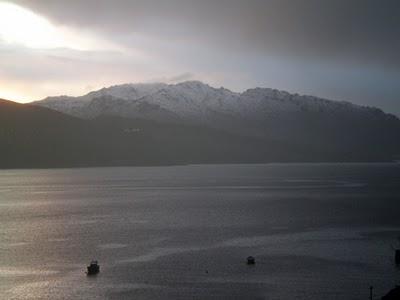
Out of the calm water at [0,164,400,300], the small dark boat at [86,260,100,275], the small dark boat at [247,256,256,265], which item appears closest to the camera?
the calm water at [0,164,400,300]

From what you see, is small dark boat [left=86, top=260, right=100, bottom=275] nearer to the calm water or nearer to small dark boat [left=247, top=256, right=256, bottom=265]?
the calm water

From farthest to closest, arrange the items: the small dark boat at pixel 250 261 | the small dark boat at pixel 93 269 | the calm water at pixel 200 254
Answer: the small dark boat at pixel 250 261 → the small dark boat at pixel 93 269 → the calm water at pixel 200 254

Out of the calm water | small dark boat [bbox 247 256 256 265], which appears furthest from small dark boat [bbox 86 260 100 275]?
small dark boat [bbox 247 256 256 265]

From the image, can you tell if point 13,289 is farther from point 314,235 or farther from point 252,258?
point 314,235

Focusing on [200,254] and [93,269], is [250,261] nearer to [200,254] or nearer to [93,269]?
[200,254]

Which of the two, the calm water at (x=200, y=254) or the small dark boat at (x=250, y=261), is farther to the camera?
the small dark boat at (x=250, y=261)

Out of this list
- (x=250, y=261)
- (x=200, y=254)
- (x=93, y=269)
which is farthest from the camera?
(x=200, y=254)

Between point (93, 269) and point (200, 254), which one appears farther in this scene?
point (200, 254)

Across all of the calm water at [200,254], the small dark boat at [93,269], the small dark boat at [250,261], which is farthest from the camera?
the small dark boat at [250,261]

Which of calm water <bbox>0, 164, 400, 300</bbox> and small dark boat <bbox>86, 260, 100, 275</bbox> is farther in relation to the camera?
small dark boat <bbox>86, 260, 100, 275</bbox>

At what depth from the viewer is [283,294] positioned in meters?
80.6

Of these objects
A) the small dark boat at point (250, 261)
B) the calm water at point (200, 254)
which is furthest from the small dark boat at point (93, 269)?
the small dark boat at point (250, 261)

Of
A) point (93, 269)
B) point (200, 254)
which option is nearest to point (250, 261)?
point (200, 254)

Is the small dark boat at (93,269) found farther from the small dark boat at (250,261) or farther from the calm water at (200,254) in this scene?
the small dark boat at (250,261)
